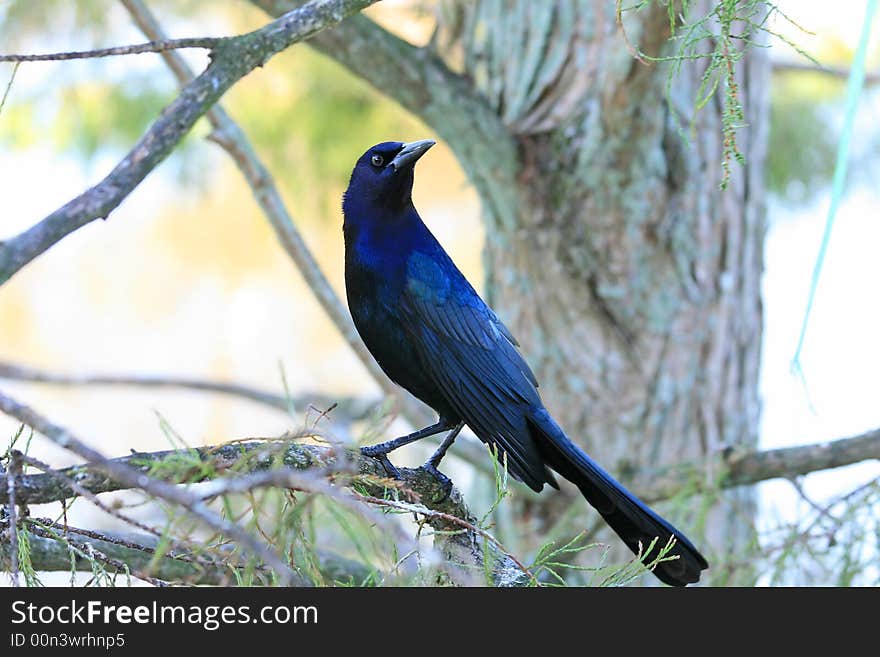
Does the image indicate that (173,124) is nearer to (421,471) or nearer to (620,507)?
(421,471)

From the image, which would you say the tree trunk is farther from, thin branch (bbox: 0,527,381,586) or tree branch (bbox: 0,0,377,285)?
tree branch (bbox: 0,0,377,285)

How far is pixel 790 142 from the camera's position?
5.96 meters

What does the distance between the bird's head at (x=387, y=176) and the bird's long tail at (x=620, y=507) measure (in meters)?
0.71

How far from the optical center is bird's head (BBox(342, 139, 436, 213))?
293 cm

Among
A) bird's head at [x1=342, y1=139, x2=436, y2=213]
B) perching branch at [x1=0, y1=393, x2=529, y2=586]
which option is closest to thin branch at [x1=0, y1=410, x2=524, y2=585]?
perching branch at [x1=0, y1=393, x2=529, y2=586]

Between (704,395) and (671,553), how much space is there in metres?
1.30

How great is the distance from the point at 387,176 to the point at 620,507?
3.50 feet

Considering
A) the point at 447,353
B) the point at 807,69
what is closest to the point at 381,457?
→ the point at 447,353

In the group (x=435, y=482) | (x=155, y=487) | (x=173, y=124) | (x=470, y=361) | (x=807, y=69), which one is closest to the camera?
(x=155, y=487)

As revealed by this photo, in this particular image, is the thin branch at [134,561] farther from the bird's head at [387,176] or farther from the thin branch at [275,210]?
the bird's head at [387,176]

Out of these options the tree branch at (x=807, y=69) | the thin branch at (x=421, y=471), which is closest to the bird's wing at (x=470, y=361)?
the thin branch at (x=421, y=471)

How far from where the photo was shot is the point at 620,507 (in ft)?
8.78
